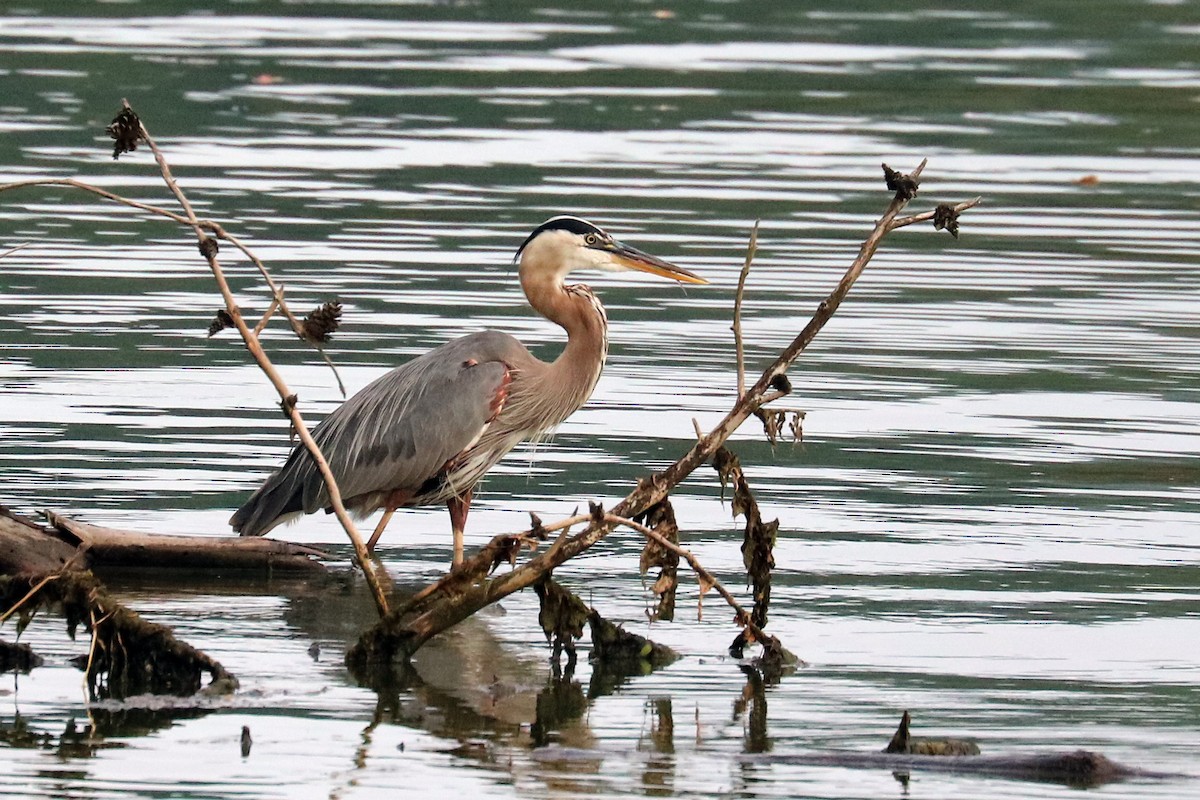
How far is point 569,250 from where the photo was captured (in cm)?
1004

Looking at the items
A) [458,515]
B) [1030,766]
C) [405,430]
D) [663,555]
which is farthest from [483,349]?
[1030,766]

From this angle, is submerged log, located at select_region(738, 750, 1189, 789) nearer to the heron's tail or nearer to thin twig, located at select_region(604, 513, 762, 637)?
thin twig, located at select_region(604, 513, 762, 637)

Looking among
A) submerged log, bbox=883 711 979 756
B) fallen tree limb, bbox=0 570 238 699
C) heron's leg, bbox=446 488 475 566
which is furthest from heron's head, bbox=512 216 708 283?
submerged log, bbox=883 711 979 756

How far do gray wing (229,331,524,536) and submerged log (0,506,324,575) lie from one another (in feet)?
0.92

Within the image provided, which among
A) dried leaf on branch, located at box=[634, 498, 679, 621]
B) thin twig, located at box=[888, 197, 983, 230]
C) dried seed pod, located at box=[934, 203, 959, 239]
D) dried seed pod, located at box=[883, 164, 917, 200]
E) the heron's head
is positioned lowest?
dried leaf on branch, located at box=[634, 498, 679, 621]

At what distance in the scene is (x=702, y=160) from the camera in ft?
69.2

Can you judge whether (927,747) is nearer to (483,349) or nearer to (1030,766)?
(1030,766)

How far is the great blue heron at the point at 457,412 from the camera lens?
949 centimetres

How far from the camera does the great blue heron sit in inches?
374

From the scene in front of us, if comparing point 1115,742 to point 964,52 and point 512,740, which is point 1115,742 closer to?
point 512,740

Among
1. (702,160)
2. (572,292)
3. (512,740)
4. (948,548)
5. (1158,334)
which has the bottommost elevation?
(512,740)

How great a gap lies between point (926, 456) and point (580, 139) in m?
11.0

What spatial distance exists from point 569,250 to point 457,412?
2.81 ft

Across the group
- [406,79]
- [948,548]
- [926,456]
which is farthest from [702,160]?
[948,548]
